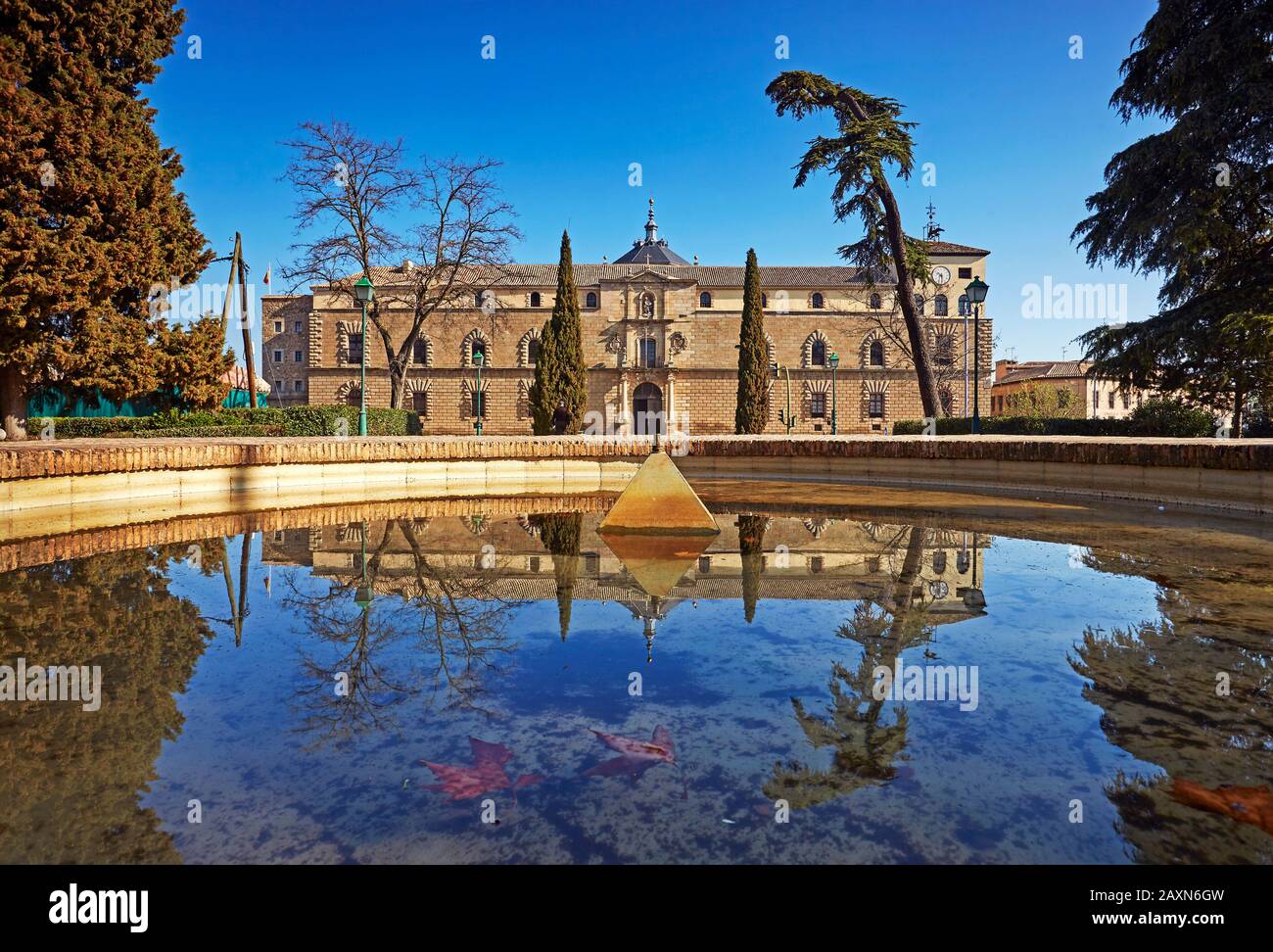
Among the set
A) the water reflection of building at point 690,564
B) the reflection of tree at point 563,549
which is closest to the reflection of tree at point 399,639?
the water reflection of building at point 690,564

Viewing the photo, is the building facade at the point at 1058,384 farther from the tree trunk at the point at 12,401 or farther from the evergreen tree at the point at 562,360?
the tree trunk at the point at 12,401

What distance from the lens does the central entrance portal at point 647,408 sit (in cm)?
4625

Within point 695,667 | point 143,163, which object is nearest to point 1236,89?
point 695,667

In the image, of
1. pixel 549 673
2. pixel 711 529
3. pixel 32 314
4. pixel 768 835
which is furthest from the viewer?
pixel 32 314

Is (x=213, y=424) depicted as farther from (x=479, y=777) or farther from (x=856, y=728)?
(x=856, y=728)

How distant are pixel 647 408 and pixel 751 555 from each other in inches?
1644

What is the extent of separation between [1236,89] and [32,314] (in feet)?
73.1

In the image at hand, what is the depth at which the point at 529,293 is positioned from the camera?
47.0m

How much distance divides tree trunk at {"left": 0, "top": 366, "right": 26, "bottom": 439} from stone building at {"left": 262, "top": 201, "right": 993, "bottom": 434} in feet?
103

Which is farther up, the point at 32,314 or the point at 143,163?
the point at 143,163

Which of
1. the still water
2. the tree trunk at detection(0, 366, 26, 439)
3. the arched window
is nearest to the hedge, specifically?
the tree trunk at detection(0, 366, 26, 439)

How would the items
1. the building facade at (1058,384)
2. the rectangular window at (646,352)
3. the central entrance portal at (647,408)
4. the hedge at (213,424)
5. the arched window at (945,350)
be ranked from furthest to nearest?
the building facade at (1058,384) < the central entrance portal at (647,408) < the rectangular window at (646,352) < the arched window at (945,350) < the hedge at (213,424)
